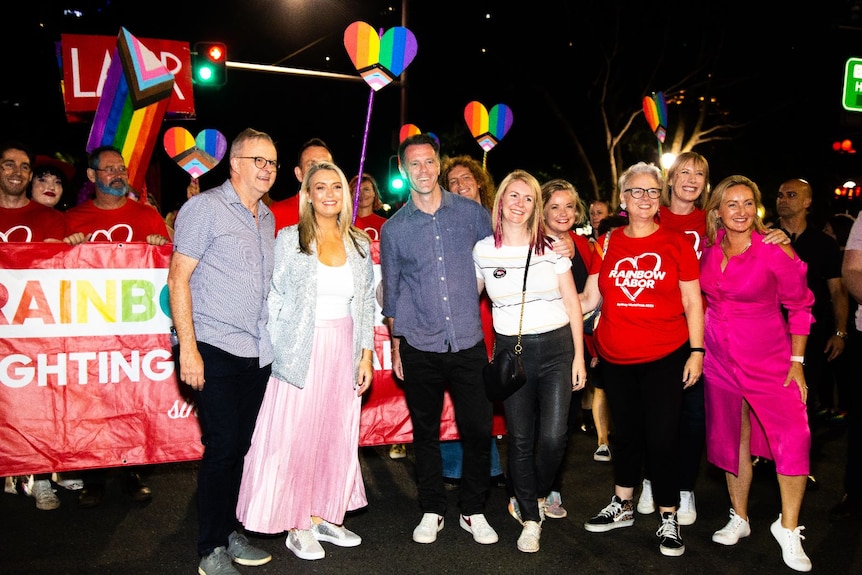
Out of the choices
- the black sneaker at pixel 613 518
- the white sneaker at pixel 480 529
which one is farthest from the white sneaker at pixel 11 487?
the black sneaker at pixel 613 518

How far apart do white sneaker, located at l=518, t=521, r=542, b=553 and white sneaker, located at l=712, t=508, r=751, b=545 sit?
44.1 inches

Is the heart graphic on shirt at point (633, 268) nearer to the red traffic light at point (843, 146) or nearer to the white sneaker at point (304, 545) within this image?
the white sneaker at point (304, 545)

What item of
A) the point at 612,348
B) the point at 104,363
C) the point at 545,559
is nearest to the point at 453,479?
the point at 545,559

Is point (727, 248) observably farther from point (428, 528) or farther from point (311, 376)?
point (311, 376)

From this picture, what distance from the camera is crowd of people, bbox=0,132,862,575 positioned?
13.5 ft

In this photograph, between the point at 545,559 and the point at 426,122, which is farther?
the point at 426,122

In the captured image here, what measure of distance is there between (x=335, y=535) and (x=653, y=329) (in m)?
2.30

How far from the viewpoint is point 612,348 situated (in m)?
4.50

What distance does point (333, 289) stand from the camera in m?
4.27

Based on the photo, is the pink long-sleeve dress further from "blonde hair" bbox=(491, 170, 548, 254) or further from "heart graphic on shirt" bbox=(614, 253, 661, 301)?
"blonde hair" bbox=(491, 170, 548, 254)

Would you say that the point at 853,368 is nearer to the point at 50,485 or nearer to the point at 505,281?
the point at 505,281

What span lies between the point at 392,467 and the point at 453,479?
67 cm

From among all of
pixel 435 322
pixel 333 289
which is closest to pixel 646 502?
pixel 435 322

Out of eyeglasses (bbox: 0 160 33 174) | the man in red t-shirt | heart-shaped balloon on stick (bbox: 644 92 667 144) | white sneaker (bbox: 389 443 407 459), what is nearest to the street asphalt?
white sneaker (bbox: 389 443 407 459)
